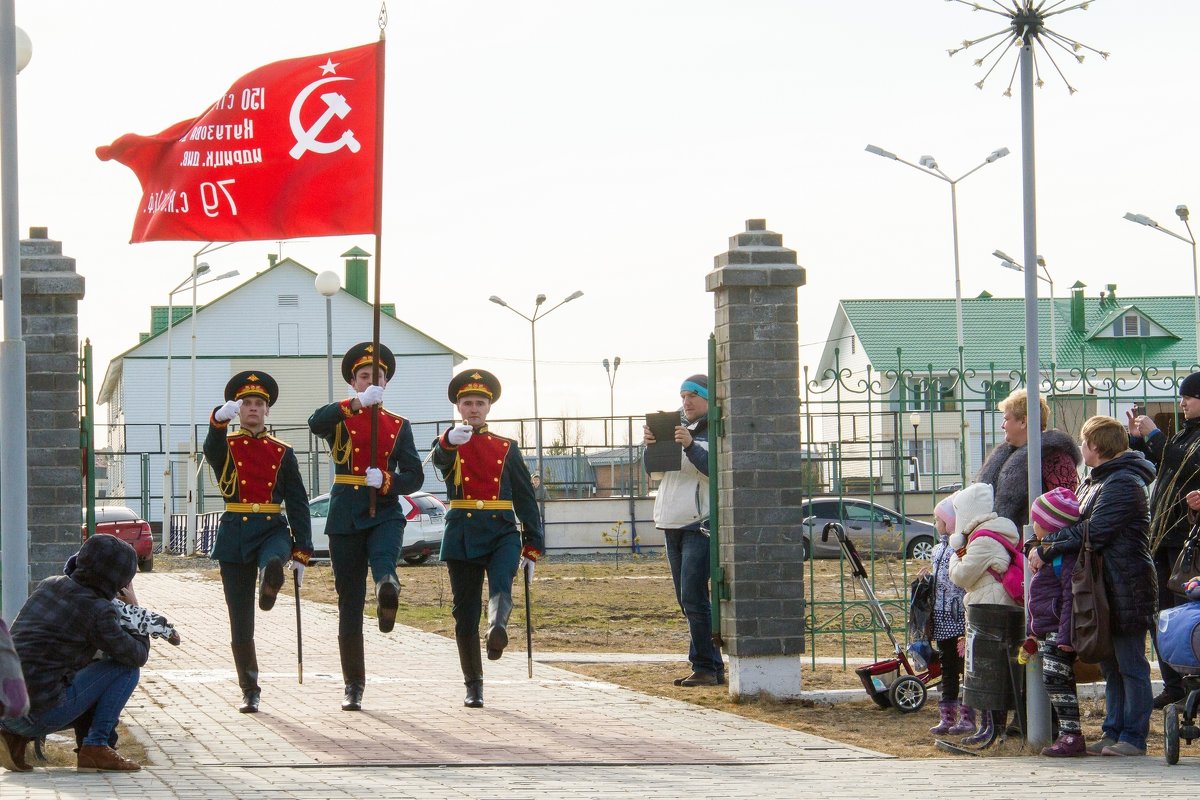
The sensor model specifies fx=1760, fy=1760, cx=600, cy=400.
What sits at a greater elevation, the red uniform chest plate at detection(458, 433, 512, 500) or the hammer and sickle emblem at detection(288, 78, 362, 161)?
the hammer and sickle emblem at detection(288, 78, 362, 161)

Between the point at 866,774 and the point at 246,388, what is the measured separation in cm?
415

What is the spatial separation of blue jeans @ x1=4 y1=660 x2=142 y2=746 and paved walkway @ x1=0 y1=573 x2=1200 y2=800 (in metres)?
0.22

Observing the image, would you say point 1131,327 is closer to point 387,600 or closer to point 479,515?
point 479,515

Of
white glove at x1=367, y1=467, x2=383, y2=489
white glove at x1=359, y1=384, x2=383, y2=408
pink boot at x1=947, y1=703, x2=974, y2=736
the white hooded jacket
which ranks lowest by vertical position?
pink boot at x1=947, y1=703, x2=974, y2=736

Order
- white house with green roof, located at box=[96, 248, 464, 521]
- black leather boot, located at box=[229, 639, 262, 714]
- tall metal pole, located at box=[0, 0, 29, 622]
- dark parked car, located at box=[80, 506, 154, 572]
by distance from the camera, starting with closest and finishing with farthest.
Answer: tall metal pole, located at box=[0, 0, 29, 622], black leather boot, located at box=[229, 639, 262, 714], dark parked car, located at box=[80, 506, 154, 572], white house with green roof, located at box=[96, 248, 464, 521]

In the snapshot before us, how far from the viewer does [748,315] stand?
10.5 metres

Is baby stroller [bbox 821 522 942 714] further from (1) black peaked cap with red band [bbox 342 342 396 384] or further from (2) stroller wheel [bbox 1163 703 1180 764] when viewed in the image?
(1) black peaked cap with red band [bbox 342 342 396 384]

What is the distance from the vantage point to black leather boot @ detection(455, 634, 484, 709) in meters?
9.99

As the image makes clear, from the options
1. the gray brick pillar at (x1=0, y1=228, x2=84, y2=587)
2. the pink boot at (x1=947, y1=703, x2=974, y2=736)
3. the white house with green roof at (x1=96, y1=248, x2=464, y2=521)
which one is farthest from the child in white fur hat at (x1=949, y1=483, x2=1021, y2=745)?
the white house with green roof at (x1=96, y1=248, x2=464, y2=521)

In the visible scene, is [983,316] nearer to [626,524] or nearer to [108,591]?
[626,524]

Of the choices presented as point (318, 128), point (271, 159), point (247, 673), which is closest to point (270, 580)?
point (247, 673)

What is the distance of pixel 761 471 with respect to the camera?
34.7 feet

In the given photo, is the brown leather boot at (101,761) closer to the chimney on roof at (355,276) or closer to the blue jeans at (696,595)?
the blue jeans at (696,595)

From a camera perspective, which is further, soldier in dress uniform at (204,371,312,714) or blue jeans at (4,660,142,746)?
soldier in dress uniform at (204,371,312,714)
